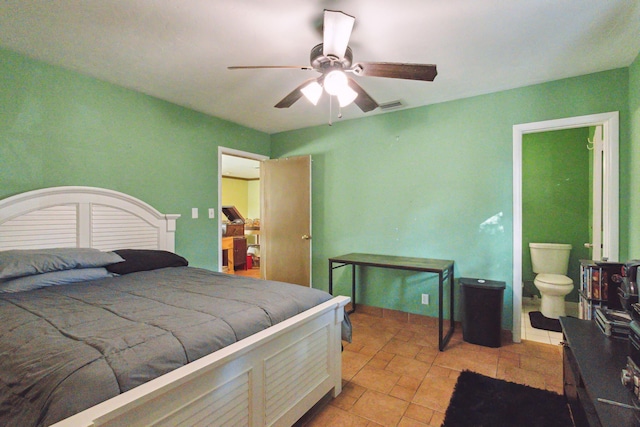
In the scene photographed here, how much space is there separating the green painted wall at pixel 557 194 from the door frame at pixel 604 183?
1.44 meters

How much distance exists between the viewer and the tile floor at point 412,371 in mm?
1825

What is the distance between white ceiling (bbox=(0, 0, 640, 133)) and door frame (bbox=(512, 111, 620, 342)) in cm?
41

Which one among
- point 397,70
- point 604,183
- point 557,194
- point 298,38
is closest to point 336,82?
point 397,70

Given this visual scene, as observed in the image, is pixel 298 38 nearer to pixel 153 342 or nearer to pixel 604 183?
pixel 153 342

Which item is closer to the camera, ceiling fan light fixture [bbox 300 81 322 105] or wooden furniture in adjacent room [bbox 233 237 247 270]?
ceiling fan light fixture [bbox 300 81 322 105]

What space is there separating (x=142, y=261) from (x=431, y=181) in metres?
2.95

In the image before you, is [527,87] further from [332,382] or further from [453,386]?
[332,382]

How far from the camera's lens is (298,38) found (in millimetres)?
2037

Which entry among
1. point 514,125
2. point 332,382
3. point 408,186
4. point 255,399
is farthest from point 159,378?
point 514,125

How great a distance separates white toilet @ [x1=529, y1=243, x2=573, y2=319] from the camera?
3.31 meters

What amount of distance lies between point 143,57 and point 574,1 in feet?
9.45

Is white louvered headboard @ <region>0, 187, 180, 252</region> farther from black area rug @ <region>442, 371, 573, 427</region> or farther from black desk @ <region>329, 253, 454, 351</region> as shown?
black area rug @ <region>442, 371, 573, 427</region>

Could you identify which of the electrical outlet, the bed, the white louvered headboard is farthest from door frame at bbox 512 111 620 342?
the white louvered headboard

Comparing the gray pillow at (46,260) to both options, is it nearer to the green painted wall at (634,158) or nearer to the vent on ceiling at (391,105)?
the vent on ceiling at (391,105)
